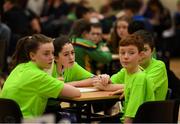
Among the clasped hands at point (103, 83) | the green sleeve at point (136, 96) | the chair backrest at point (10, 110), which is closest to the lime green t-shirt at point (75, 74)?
the clasped hands at point (103, 83)

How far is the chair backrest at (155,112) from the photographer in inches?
166

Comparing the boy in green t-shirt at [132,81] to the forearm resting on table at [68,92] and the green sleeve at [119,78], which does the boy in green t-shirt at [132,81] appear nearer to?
the green sleeve at [119,78]

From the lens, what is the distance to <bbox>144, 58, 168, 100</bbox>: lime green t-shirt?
16.4 ft

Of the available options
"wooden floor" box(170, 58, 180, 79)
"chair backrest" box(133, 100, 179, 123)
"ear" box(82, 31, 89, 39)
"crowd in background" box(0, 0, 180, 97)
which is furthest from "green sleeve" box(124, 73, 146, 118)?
"wooden floor" box(170, 58, 180, 79)

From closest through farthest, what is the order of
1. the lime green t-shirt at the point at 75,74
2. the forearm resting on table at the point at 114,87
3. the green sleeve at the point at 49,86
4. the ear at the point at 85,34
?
the green sleeve at the point at 49,86 < the forearm resting on table at the point at 114,87 < the lime green t-shirt at the point at 75,74 < the ear at the point at 85,34

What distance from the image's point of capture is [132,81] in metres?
4.58

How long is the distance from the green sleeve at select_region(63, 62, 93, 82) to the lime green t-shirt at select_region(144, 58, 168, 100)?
702 mm

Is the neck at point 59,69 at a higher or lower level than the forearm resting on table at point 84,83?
higher

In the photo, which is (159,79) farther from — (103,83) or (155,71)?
(103,83)

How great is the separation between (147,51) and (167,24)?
8131mm

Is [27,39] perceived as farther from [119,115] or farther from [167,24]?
[167,24]

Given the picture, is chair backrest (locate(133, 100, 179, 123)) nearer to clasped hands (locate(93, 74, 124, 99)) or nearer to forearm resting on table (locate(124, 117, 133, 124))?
forearm resting on table (locate(124, 117, 133, 124))

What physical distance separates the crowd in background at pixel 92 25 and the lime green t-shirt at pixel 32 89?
127cm

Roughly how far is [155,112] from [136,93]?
0.30 meters
